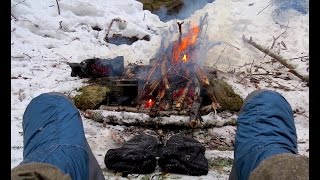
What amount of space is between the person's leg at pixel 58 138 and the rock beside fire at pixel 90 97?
7.96 feet

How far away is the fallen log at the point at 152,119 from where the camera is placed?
5020 mm

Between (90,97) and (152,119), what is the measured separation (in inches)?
48.0

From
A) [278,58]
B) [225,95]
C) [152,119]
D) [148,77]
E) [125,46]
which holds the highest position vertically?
[125,46]

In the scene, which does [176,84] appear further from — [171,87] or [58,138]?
[58,138]

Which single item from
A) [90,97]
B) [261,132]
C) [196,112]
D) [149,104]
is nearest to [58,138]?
[261,132]

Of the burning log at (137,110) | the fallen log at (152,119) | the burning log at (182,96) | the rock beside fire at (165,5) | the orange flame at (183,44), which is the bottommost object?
the fallen log at (152,119)

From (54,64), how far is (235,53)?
376 cm

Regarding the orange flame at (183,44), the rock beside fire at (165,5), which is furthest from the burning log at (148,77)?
the rock beside fire at (165,5)

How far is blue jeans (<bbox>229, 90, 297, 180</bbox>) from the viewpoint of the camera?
239cm

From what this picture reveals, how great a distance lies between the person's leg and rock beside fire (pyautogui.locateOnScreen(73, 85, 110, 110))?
2425 millimetres

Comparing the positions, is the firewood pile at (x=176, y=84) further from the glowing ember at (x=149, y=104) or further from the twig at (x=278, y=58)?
the twig at (x=278, y=58)

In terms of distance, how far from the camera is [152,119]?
5055mm

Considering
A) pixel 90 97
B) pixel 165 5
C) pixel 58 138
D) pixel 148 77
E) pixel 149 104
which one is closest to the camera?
pixel 58 138
